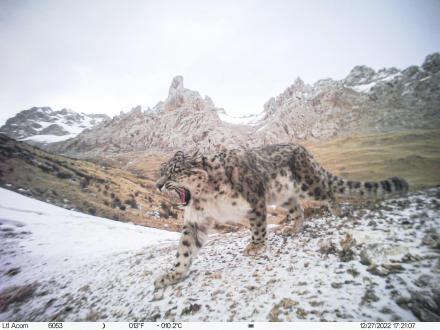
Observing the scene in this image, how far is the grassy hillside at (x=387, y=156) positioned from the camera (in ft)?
14.7

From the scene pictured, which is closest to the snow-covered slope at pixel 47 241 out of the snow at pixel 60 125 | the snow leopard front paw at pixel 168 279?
the snow leopard front paw at pixel 168 279

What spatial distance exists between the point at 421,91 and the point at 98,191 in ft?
47.2

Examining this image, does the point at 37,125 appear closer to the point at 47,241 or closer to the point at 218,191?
the point at 47,241

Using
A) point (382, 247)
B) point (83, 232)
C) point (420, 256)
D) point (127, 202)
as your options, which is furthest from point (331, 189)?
point (127, 202)

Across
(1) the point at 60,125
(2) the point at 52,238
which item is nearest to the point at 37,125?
(2) the point at 52,238

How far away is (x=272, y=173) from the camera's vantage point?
3873 mm

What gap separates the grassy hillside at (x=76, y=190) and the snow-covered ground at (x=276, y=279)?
4.42 m

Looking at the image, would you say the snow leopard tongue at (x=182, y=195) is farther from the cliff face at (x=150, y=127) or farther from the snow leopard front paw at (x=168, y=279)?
the cliff face at (x=150, y=127)

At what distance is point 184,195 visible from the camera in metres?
3.09

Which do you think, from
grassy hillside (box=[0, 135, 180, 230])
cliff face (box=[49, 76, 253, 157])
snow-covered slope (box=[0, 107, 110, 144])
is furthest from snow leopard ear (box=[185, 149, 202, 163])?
cliff face (box=[49, 76, 253, 157])

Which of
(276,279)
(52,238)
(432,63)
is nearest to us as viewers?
(276,279)

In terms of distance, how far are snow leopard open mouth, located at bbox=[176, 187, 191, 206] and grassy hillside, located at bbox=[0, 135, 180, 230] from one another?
547cm

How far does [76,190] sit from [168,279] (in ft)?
35.6

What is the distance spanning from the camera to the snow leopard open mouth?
10.1 ft
